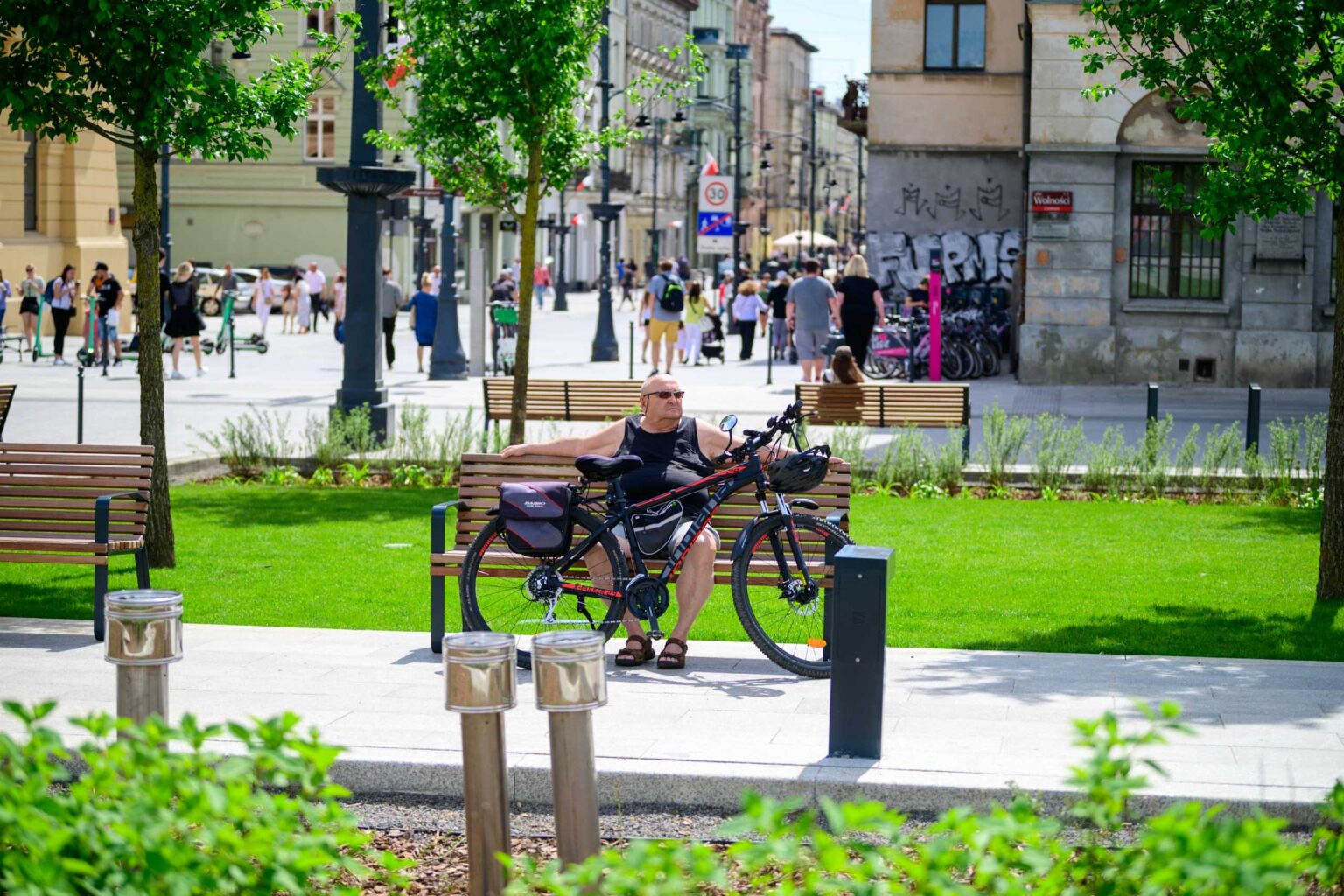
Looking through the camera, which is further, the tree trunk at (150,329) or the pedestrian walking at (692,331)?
the pedestrian walking at (692,331)

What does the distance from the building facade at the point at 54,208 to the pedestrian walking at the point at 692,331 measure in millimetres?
13684

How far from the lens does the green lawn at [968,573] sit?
9.53 metres

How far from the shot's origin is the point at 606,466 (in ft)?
27.2

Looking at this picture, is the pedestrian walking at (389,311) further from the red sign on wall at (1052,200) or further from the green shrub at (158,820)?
the green shrub at (158,820)

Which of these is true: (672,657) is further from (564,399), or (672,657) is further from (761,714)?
(564,399)

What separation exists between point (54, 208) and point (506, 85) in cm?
2743

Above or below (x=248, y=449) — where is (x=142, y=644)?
above

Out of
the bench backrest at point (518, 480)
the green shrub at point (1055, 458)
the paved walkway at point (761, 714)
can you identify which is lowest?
the paved walkway at point (761, 714)

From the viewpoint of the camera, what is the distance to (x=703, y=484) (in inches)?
331

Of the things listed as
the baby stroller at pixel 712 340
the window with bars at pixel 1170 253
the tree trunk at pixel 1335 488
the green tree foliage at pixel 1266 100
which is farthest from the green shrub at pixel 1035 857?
the baby stroller at pixel 712 340

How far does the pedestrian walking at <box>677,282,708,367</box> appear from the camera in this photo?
3375cm

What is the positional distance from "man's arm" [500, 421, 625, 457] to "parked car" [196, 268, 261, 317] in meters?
39.1

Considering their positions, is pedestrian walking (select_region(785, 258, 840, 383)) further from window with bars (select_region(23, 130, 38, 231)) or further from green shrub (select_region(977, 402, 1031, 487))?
window with bars (select_region(23, 130, 38, 231))

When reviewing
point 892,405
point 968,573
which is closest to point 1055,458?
point 892,405
